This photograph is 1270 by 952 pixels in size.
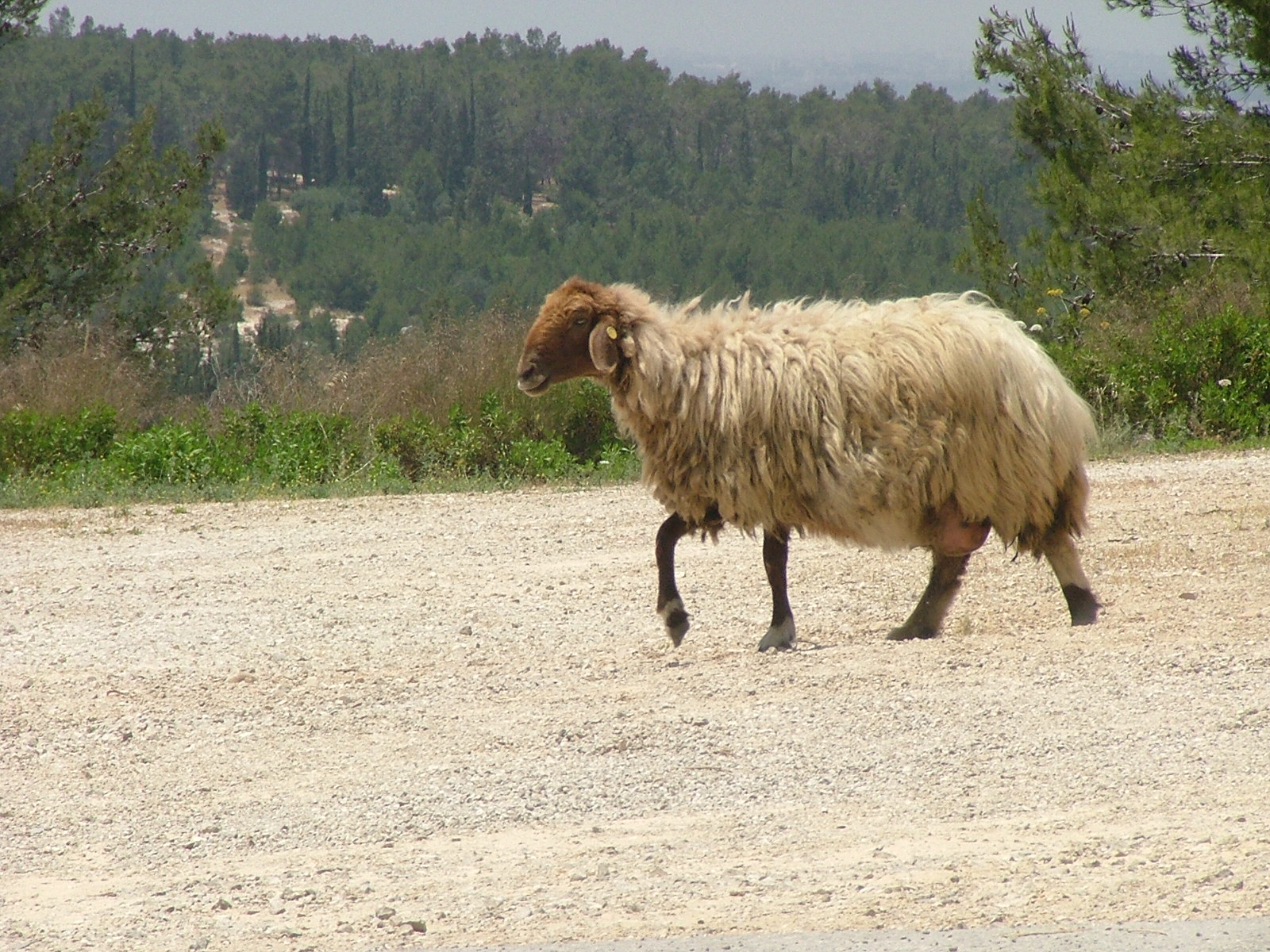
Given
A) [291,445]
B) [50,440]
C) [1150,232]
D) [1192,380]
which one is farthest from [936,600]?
[1150,232]

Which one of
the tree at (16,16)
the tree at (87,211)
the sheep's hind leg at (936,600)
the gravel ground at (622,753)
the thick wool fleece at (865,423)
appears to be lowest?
the gravel ground at (622,753)

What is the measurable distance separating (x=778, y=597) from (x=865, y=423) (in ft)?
3.00

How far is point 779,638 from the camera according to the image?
22.9 feet

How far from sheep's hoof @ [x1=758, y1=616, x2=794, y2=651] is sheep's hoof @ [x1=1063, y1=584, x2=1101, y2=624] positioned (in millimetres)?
1329

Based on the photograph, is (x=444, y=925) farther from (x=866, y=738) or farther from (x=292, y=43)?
(x=292, y=43)

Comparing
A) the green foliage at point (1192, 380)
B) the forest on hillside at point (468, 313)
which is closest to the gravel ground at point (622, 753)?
the forest on hillside at point (468, 313)

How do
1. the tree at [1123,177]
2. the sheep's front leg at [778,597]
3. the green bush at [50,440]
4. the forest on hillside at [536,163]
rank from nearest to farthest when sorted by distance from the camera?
the sheep's front leg at [778,597]
the green bush at [50,440]
the tree at [1123,177]
the forest on hillside at [536,163]

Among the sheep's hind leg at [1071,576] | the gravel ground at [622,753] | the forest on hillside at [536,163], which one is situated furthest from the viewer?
the forest on hillside at [536,163]

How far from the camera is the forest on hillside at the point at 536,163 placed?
58844 mm

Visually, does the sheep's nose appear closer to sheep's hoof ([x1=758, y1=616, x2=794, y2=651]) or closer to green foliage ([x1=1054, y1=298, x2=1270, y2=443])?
sheep's hoof ([x1=758, y1=616, x2=794, y2=651])

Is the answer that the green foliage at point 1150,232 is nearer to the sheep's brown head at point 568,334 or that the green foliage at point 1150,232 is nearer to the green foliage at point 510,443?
the green foliage at point 510,443

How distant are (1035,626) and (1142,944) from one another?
3.75 metres

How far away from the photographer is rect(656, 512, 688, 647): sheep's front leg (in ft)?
23.4

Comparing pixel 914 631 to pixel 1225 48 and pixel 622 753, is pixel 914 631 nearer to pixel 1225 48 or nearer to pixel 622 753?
pixel 622 753
